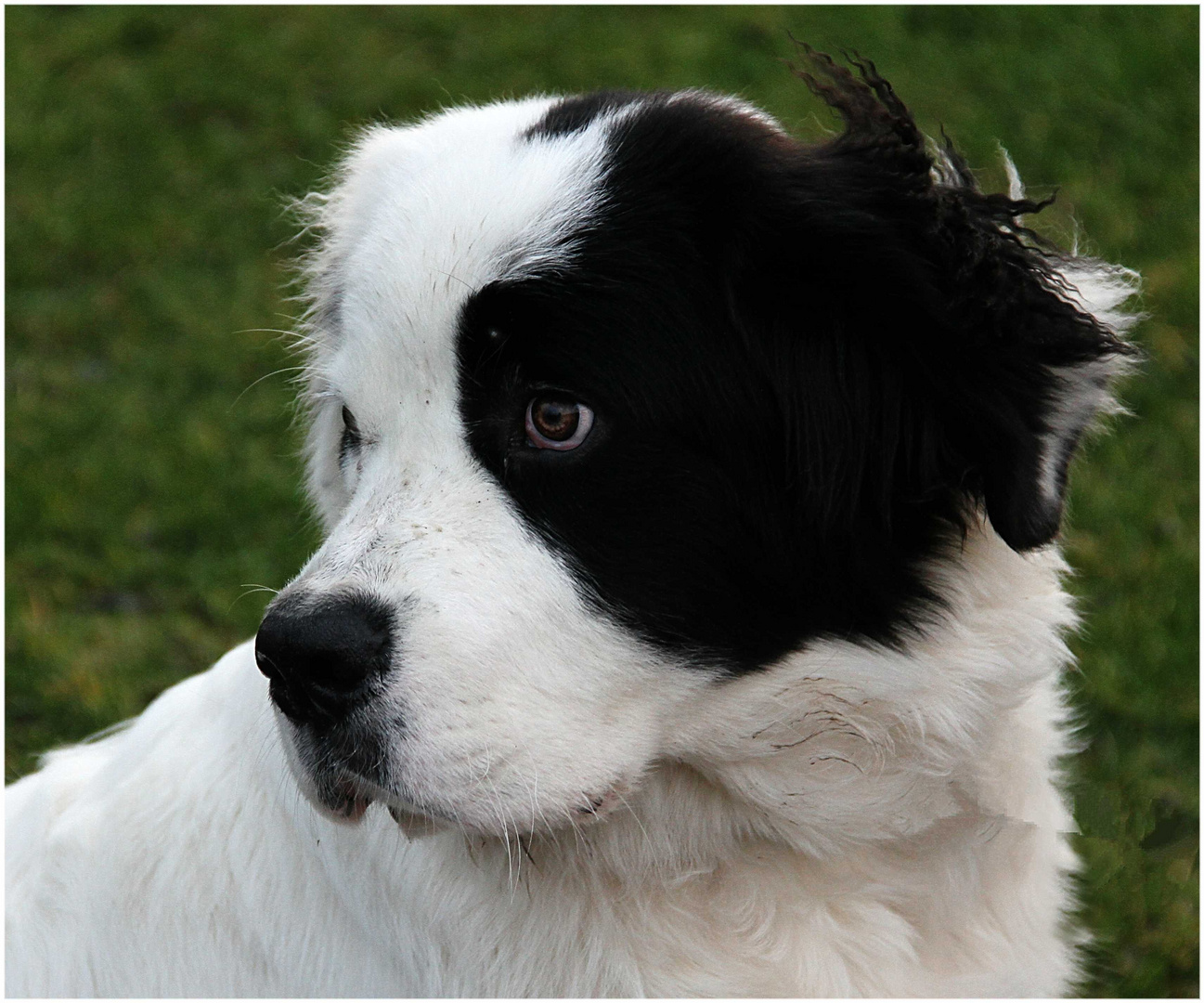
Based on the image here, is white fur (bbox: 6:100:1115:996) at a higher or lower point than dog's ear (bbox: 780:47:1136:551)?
lower

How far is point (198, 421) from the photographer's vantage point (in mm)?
7363

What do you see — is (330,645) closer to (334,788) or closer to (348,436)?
(334,788)

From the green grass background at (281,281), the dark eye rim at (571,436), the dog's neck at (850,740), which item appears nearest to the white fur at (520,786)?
the dog's neck at (850,740)

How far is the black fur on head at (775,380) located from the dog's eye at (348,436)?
435 mm

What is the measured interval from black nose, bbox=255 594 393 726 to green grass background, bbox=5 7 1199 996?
8.17 feet

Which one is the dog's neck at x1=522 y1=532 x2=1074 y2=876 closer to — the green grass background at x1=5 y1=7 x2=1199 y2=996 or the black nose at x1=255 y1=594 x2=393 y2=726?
the black nose at x1=255 y1=594 x2=393 y2=726

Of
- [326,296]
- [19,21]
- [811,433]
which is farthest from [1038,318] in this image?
[19,21]

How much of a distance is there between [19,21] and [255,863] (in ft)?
30.0

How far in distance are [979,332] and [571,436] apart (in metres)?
0.79

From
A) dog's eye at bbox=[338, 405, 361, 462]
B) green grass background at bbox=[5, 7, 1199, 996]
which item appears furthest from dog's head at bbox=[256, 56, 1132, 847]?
green grass background at bbox=[5, 7, 1199, 996]

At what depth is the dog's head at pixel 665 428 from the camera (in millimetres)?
2570

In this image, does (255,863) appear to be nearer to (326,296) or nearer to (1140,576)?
(326,296)

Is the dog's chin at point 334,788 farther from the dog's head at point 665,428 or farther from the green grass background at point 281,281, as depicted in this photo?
the green grass background at point 281,281

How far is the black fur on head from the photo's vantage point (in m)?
2.63
